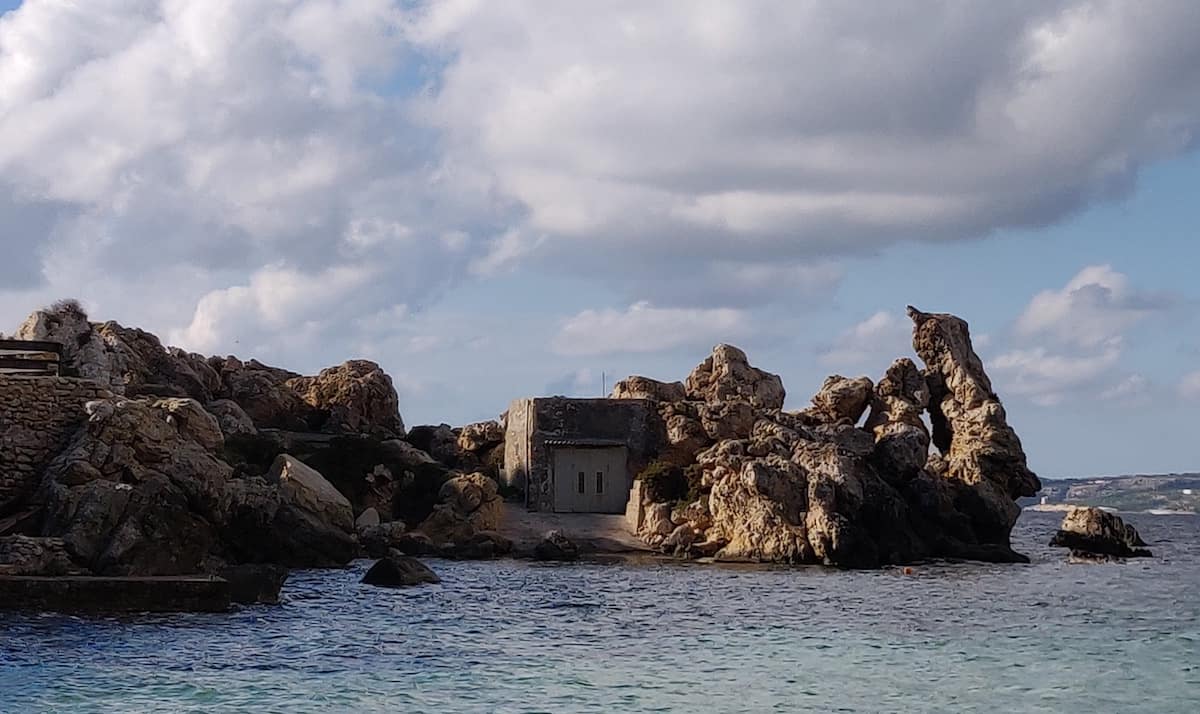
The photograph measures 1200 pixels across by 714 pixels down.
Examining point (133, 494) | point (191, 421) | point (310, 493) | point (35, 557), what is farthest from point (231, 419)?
point (35, 557)

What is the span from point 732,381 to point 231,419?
809 inches

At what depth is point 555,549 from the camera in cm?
4700

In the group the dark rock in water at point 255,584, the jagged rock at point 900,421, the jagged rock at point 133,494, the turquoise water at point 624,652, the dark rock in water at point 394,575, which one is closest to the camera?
the turquoise water at point 624,652

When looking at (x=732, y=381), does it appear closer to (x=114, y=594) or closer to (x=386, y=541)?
(x=386, y=541)

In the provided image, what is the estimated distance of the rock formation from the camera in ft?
151

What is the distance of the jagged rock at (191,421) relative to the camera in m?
36.5

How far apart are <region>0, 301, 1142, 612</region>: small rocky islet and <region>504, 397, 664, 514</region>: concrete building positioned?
1145 millimetres

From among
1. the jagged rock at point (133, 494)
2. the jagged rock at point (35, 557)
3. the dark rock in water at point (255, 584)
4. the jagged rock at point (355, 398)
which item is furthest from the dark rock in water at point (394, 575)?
the jagged rock at point (355, 398)

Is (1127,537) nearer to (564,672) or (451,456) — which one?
(451,456)

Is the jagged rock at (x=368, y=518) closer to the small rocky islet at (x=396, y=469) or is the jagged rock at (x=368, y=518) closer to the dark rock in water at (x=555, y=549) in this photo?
the small rocky islet at (x=396, y=469)

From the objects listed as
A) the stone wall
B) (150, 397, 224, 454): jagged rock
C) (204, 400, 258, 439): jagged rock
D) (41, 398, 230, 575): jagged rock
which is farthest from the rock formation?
the stone wall

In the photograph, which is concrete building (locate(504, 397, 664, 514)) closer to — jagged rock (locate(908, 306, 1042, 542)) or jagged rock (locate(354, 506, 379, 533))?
jagged rock (locate(354, 506, 379, 533))

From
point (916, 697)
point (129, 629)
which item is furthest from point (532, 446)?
point (916, 697)

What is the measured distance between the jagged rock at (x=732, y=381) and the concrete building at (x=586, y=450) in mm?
4641
